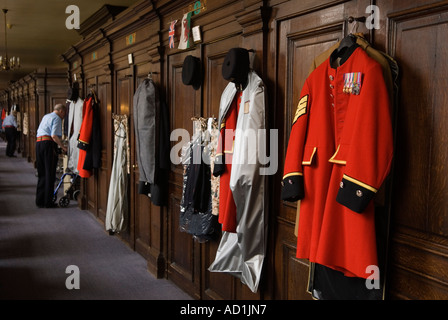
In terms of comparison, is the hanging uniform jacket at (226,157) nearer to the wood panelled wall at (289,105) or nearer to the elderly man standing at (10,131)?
the wood panelled wall at (289,105)

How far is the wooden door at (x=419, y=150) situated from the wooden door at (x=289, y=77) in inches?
15.2

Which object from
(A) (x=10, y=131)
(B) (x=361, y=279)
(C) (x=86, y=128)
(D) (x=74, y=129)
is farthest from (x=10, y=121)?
(B) (x=361, y=279)

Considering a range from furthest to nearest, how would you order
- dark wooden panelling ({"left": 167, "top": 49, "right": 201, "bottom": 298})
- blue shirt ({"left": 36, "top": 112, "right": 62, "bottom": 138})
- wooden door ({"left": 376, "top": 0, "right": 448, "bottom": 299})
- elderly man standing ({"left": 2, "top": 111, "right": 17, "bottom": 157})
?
elderly man standing ({"left": 2, "top": 111, "right": 17, "bottom": 157}) → blue shirt ({"left": 36, "top": 112, "right": 62, "bottom": 138}) → dark wooden panelling ({"left": 167, "top": 49, "right": 201, "bottom": 298}) → wooden door ({"left": 376, "top": 0, "right": 448, "bottom": 299})

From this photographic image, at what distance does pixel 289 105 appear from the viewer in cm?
242

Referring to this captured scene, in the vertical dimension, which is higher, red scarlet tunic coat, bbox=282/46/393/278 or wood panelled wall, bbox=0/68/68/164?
wood panelled wall, bbox=0/68/68/164

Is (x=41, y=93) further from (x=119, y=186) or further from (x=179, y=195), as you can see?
(x=179, y=195)

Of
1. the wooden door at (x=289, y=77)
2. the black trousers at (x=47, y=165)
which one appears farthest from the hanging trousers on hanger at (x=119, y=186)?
the wooden door at (x=289, y=77)

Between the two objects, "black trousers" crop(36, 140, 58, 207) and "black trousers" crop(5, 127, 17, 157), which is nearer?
"black trousers" crop(36, 140, 58, 207)

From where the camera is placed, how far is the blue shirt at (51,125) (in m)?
6.67

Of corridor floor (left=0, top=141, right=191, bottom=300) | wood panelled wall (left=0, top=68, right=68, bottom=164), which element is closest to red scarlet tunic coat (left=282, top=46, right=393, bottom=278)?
corridor floor (left=0, top=141, right=191, bottom=300)

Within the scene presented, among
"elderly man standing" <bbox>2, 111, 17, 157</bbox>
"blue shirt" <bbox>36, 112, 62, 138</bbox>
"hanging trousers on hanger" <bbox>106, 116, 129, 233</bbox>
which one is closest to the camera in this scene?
"hanging trousers on hanger" <bbox>106, 116, 129, 233</bbox>

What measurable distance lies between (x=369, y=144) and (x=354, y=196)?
207 millimetres

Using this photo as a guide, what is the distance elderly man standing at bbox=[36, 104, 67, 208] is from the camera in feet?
21.9

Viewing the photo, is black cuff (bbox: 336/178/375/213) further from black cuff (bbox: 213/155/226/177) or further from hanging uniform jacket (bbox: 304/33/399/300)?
black cuff (bbox: 213/155/226/177)
